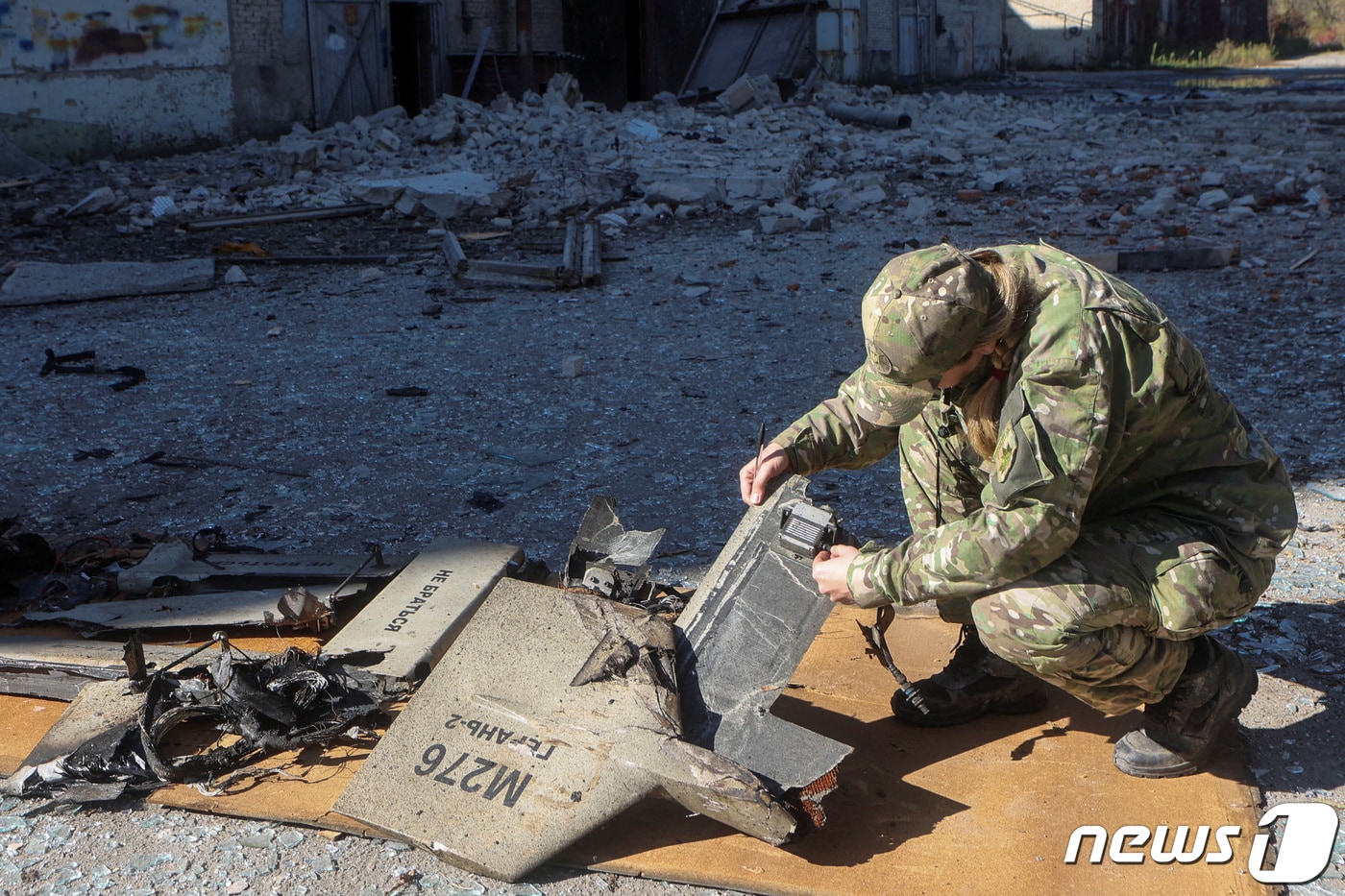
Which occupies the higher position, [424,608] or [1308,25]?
[1308,25]

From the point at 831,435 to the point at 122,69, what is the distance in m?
12.6

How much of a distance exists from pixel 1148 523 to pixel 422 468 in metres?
2.76

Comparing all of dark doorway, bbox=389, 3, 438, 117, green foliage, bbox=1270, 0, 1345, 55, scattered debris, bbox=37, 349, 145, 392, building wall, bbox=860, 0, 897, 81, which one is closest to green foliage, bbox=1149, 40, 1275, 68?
green foliage, bbox=1270, 0, 1345, 55

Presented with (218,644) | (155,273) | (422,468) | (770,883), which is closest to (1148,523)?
(770,883)

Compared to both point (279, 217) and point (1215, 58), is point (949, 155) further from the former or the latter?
point (1215, 58)

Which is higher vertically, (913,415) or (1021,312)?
(1021,312)

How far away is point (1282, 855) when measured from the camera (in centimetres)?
204

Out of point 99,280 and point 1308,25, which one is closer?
point 99,280

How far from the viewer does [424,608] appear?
280cm

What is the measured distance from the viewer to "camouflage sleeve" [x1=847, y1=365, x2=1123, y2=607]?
1881 millimetres

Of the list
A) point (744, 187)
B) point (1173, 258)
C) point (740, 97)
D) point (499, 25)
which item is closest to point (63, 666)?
point (1173, 258)

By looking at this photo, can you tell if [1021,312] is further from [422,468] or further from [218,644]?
[422,468]

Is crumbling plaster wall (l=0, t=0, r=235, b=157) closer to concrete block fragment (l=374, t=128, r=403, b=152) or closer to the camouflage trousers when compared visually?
concrete block fragment (l=374, t=128, r=403, b=152)

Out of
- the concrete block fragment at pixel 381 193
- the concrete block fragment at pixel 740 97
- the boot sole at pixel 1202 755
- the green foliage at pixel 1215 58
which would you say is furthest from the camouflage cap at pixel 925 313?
the green foliage at pixel 1215 58
